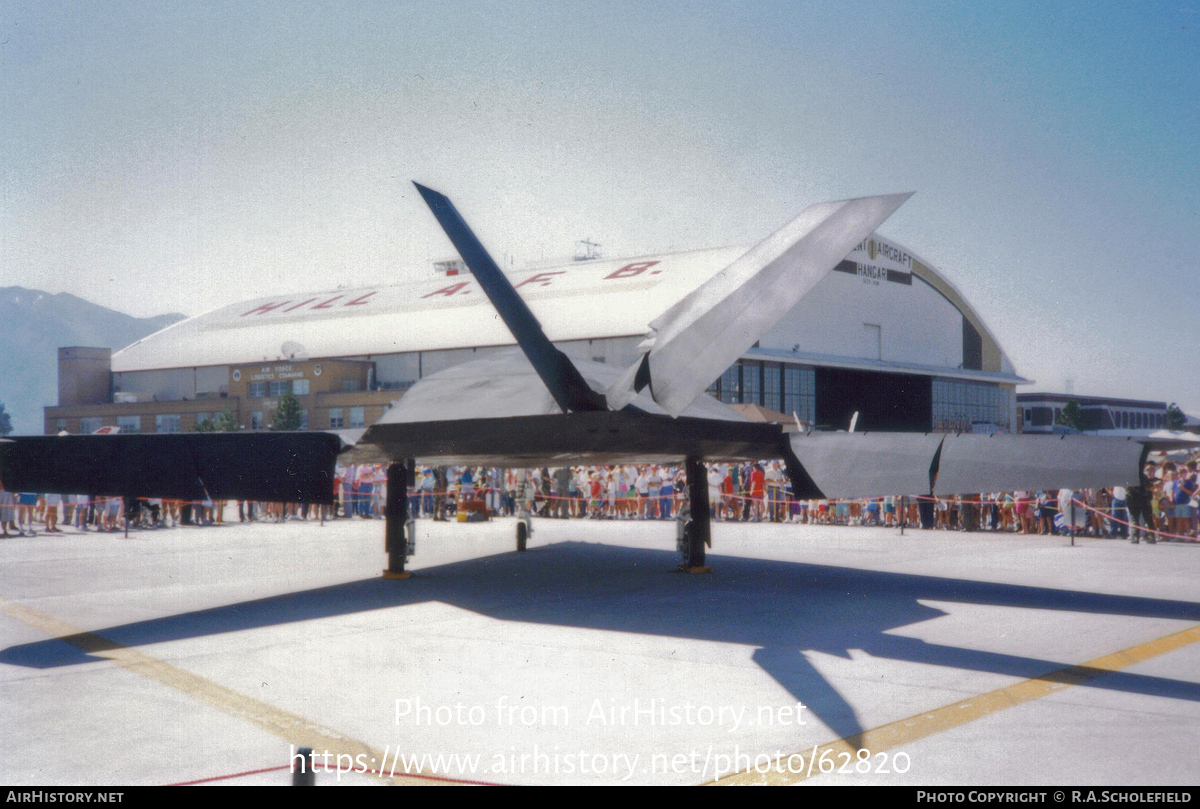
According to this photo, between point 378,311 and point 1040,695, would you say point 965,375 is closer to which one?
point 378,311

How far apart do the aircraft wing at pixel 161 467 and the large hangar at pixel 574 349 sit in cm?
3358

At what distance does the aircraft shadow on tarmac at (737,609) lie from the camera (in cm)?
761

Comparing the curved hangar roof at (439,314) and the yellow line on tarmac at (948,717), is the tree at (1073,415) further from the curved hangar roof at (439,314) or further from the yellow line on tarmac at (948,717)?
the yellow line on tarmac at (948,717)

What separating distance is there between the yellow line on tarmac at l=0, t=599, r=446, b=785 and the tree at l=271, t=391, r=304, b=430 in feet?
156

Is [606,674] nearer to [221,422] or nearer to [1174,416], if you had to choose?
[221,422]

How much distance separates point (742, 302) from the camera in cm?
780

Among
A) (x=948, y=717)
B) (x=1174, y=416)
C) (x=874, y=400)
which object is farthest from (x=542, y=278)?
(x=1174, y=416)

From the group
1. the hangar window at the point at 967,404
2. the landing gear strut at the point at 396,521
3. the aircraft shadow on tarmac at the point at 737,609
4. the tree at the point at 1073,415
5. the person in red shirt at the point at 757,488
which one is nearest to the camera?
the aircraft shadow on tarmac at the point at 737,609

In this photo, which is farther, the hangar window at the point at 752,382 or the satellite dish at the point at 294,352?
the satellite dish at the point at 294,352

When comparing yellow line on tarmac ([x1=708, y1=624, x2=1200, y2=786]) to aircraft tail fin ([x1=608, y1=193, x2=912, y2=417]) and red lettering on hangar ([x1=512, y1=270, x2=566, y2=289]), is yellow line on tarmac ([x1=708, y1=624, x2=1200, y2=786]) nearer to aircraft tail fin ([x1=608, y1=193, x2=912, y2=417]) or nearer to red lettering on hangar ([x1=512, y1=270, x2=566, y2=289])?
aircraft tail fin ([x1=608, y1=193, x2=912, y2=417])

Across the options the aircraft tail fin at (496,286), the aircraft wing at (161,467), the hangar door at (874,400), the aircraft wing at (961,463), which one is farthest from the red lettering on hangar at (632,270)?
the aircraft tail fin at (496,286)

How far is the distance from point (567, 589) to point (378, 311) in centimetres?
4993

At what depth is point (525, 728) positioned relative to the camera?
5914 millimetres
